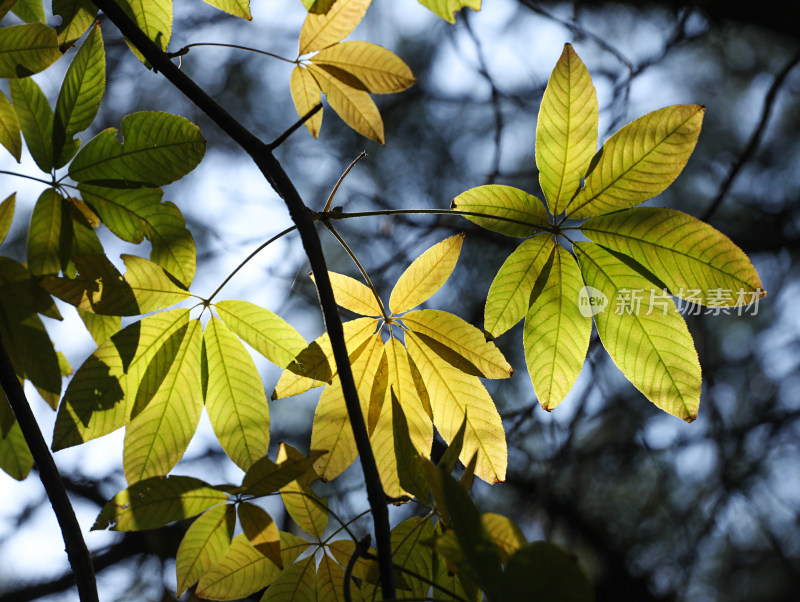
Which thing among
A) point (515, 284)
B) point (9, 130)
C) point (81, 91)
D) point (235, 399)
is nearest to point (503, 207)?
point (515, 284)

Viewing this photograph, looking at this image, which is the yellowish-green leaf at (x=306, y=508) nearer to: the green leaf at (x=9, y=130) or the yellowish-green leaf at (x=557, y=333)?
the yellowish-green leaf at (x=557, y=333)

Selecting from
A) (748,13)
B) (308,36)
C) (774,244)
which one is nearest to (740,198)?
(774,244)

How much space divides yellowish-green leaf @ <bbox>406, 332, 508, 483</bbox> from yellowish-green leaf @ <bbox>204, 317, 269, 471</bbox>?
0.51ft

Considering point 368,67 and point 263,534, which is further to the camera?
point 368,67

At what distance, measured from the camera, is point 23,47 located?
1.68 ft

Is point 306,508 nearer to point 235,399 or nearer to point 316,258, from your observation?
point 235,399

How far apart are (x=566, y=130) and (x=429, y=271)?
0.18m

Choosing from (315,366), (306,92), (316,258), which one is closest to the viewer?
(316,258)

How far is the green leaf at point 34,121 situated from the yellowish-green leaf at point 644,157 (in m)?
0.53

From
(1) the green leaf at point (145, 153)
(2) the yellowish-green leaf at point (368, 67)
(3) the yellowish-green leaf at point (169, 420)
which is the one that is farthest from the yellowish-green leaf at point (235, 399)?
(2) the yellowish-green leaf at point (368, 67)

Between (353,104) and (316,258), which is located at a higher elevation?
(353,104)

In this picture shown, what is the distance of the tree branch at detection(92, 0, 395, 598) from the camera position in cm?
34

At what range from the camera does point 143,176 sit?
502 mm

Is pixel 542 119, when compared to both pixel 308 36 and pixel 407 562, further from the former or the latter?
pixel 407 562
